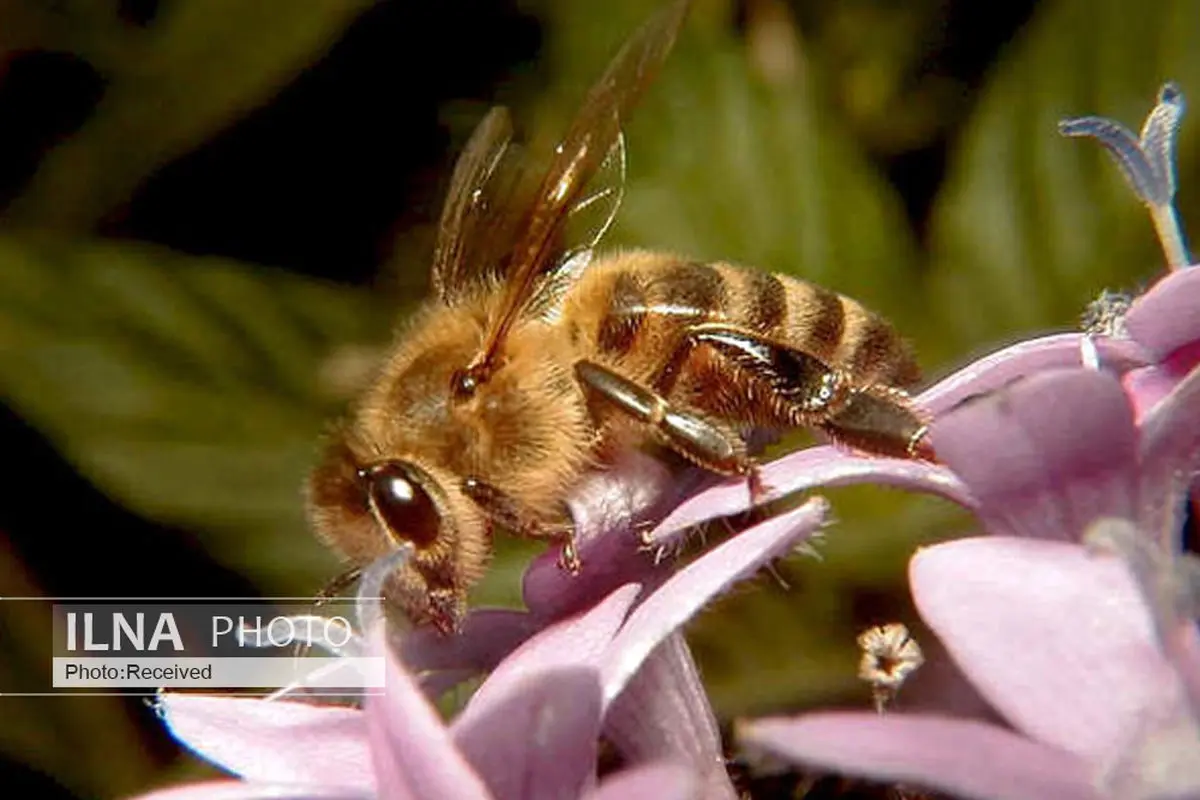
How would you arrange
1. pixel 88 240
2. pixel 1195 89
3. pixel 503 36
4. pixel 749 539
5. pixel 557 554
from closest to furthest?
pixel 749 539
pixel 557 554
pixel 1195 89
pixel 88 240
pixel 503 36

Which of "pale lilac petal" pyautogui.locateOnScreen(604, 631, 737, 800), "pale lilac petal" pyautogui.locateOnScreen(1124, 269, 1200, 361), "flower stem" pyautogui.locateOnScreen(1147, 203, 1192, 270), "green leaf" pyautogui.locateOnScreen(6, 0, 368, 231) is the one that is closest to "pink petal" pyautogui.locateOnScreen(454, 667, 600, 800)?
"pale lilac petal" pyautogui.locateOnScreen(604, 631, 737, 800)

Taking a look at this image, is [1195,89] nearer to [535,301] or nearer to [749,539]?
[535,301]

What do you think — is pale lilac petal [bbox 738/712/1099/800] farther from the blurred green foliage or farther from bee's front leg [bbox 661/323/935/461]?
the blurred green foliage

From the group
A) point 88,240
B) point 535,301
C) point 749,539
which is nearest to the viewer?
point 749,539

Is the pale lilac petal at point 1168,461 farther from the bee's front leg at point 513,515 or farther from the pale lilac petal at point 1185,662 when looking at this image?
the bee's front leg at point 513,515

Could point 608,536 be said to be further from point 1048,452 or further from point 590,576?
point 1048,452

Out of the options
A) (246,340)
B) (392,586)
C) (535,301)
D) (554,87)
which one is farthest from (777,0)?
(392,586)
